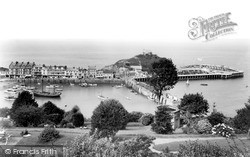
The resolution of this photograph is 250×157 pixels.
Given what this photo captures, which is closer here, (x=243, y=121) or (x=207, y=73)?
(x=243, y=121)

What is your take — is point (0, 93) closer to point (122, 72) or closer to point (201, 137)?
point (122, 72)

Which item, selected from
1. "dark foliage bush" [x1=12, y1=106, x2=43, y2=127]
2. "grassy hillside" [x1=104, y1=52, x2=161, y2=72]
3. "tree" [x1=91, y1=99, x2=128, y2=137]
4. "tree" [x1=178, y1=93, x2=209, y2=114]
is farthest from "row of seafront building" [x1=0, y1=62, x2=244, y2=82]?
"tree" [x1=91, y1=99, x2=128, y2=137]

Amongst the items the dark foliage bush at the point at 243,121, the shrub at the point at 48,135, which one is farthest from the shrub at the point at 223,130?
the shrub at the point at 48,135

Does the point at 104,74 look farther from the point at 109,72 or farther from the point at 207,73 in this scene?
the point at 207,73

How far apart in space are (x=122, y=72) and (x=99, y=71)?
3345mm

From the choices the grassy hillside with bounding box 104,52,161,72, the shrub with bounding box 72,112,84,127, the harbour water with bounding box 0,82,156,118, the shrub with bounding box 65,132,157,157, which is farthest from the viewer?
the grassy hillside with bounding box 104,52,161,72

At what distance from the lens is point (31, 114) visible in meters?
14.0

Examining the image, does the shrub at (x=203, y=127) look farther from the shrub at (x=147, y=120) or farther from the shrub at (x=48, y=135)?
the shrub at (x=48, y=135)

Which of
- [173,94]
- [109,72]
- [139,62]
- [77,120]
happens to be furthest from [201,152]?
[139,62]

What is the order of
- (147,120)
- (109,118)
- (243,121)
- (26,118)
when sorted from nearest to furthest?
(109,118), (243,121), (26,118), (147,120)

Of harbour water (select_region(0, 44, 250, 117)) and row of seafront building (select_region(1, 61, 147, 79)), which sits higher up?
row of seafront building (select_region(1, 61, 147, 79))

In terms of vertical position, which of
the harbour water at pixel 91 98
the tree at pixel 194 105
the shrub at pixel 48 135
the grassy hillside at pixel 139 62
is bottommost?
the harbour water at pixel 91 98

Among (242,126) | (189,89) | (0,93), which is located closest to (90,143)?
(242,126)

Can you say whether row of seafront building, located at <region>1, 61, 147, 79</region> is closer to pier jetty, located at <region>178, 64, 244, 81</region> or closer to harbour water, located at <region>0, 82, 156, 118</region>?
harbour water, located at <region>0, 82, 156, 118</region>
